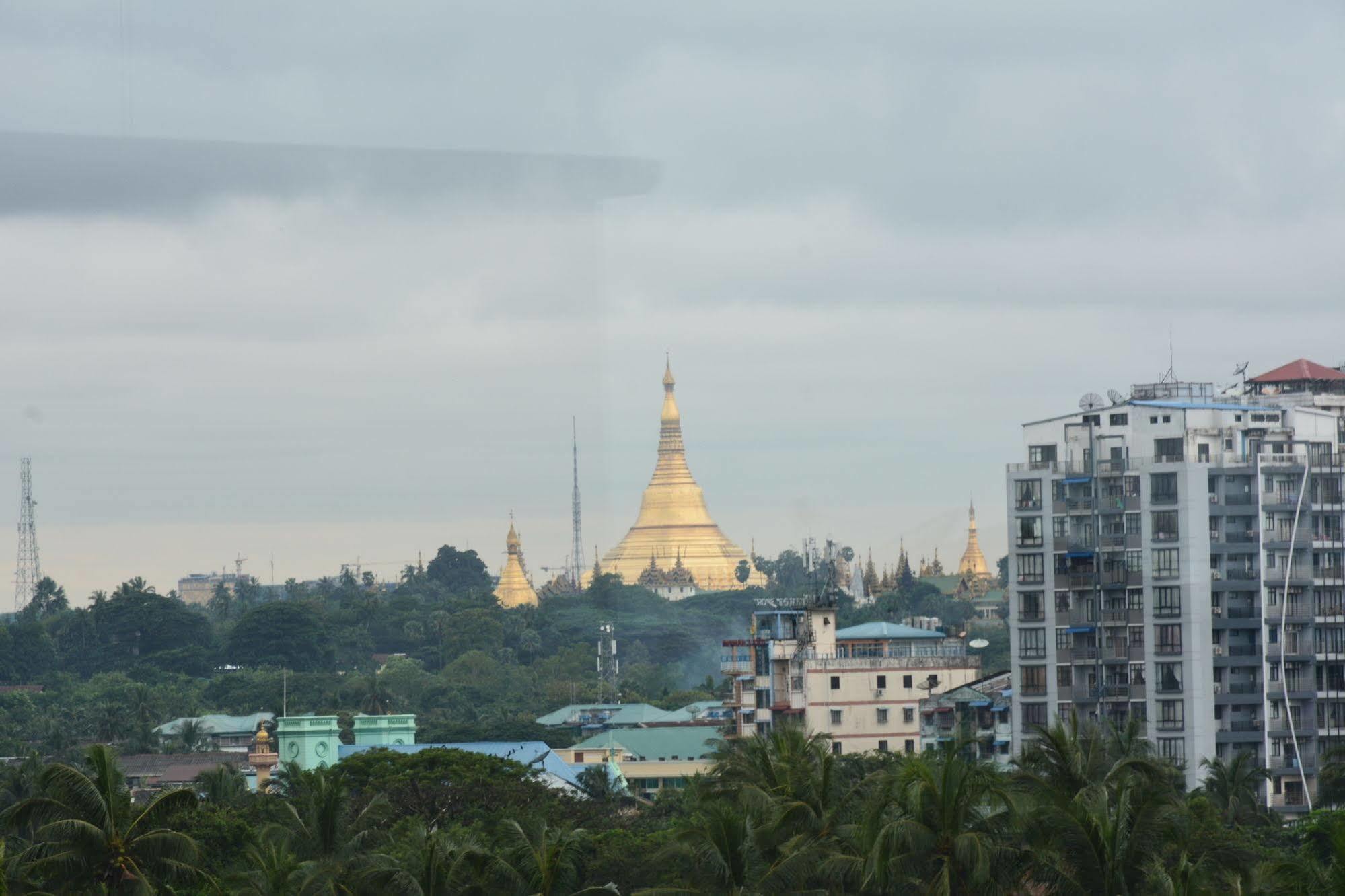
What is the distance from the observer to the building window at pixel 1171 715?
4794cm

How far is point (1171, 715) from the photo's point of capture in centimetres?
4809

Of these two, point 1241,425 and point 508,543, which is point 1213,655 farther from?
point 508,543

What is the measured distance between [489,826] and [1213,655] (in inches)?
553

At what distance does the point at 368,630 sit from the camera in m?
125

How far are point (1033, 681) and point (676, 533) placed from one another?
343ft

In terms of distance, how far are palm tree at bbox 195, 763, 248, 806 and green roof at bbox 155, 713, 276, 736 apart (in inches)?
1382

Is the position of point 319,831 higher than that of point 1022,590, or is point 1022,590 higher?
point 1022,590

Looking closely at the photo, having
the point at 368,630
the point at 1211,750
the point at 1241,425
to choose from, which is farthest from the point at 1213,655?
the point at 368,630

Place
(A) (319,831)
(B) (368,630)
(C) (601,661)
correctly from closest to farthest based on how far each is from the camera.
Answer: (A) (319,831), (C) (601,661), (B) (368,630)

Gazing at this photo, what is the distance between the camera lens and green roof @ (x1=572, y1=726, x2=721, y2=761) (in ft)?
228

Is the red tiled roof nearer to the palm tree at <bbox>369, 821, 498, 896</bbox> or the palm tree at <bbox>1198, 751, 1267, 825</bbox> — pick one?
the palm tree at <bbox>1198, 751, 1267, 825</bbox>

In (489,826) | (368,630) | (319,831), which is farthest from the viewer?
(368,630)

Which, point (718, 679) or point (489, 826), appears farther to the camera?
point (718, 679)

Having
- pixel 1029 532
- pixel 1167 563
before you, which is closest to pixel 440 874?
pixel 1167 563
